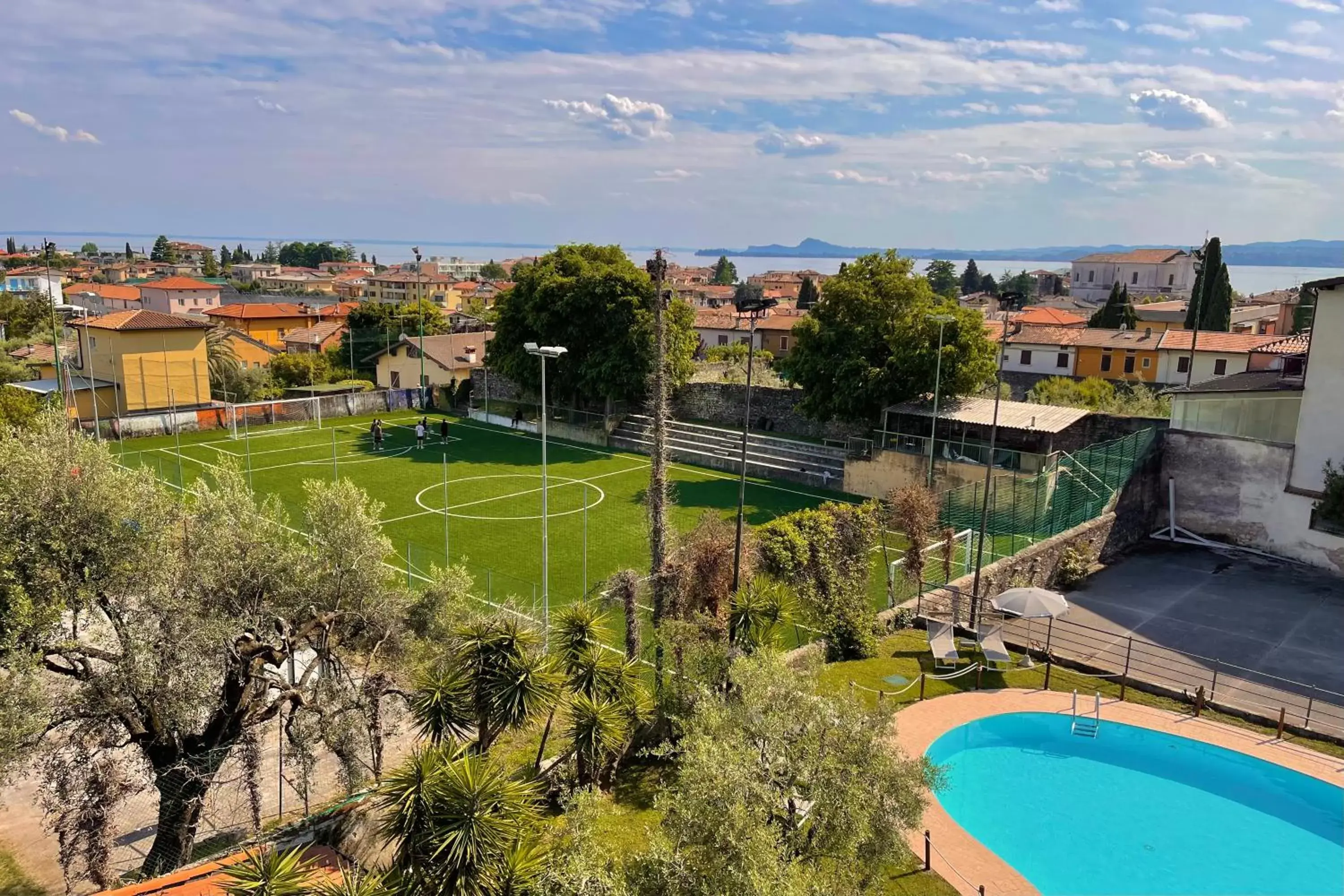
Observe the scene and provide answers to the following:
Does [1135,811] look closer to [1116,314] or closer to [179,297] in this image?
[1116,314]

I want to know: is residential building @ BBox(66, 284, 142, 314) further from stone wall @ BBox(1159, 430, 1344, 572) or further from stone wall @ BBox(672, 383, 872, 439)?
stone wall @ BBox(1159, 430, 1344, 572)

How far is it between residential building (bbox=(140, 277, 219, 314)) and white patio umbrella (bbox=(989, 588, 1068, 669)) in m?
80.9

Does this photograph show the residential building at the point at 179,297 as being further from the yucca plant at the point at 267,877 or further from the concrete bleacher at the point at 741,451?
the yucca plant at the point at 267,877

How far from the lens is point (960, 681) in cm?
1738

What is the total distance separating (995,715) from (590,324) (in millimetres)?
27472

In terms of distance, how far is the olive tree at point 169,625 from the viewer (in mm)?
10484

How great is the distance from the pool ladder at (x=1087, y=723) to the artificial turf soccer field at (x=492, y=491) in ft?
18.3

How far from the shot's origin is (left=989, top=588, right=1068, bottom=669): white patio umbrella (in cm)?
1750

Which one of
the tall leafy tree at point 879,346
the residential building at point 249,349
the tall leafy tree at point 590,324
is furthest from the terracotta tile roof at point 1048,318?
the residential building at point 249,349

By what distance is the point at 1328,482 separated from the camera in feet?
77.8

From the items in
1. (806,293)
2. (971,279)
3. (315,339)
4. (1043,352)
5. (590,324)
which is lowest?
(315,339)

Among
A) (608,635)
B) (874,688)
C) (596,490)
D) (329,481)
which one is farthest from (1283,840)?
(329,481)

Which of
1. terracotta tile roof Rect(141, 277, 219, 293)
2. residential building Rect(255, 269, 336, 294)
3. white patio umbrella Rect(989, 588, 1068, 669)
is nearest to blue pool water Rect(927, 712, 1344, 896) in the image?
white patio umbrella Rect(989, 588, 1068, 669)

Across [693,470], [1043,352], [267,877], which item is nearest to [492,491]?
[693,470]
